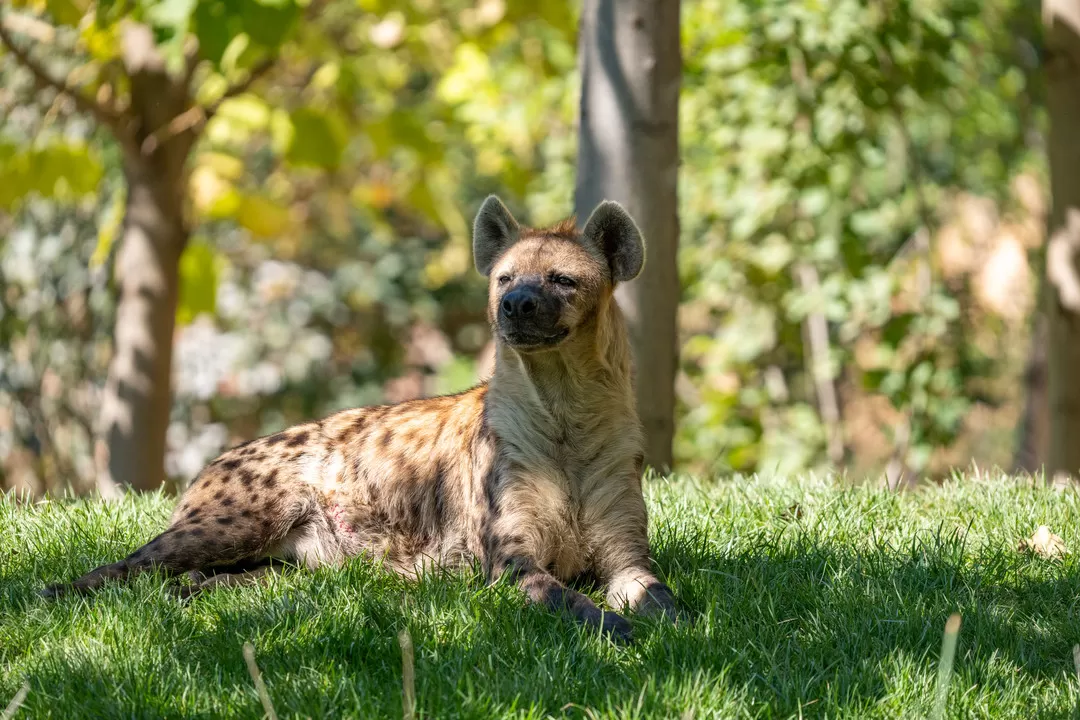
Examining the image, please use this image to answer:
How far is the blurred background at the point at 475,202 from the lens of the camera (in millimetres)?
8133

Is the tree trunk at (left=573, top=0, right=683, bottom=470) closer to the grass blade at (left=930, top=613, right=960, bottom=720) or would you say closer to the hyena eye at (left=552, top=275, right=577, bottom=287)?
the hyena eye at (left=552, top=275, right=577, bottom=287)

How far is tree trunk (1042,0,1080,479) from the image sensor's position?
7113 millimetres

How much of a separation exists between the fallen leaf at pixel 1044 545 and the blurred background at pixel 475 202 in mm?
2127

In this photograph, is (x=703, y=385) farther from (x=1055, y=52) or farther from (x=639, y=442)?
(x=639, y=442)

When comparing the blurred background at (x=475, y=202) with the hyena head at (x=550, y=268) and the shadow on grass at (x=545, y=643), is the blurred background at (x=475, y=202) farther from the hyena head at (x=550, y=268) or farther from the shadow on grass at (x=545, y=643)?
the shadow on grass at (x=545, y=643)

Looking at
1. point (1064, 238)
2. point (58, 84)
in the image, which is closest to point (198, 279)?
point (58, 84)

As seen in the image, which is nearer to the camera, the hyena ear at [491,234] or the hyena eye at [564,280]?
the hyena eye at [564,280]

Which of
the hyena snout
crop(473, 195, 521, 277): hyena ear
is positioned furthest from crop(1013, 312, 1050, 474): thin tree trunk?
the hyena snout

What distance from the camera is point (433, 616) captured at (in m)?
3.73

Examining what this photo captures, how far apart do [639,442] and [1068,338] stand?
3697 millimetres

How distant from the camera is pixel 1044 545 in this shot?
183 inches

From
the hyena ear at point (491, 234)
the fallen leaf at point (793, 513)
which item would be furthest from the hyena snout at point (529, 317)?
the fallen leaf at point (793, 513)

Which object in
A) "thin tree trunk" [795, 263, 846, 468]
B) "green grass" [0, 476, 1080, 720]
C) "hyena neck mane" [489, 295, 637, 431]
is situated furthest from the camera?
"thin tree trunk" [795, 263, 846, 468]

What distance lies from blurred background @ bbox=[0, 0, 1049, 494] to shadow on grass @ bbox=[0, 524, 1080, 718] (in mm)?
2724
